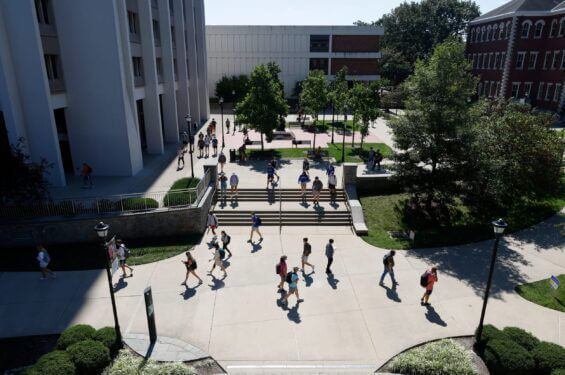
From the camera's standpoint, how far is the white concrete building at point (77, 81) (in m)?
19.0

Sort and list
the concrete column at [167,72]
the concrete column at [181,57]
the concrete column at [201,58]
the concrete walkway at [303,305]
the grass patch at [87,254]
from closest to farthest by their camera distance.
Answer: the concrete walkway at [303,305] < the grass patch at [87,254] < the concrete column at [167,72] < the concrete column at [181,57] < the concrete column at [201,58]

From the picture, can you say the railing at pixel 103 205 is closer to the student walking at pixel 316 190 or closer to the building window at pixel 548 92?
the student walking at pixel 316 190

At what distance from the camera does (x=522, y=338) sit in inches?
406

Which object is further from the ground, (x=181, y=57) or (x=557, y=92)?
(x=181, y=57)

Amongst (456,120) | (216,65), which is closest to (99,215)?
(456,120)

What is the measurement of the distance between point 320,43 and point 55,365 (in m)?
58.0

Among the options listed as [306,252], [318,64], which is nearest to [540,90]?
[318,64]

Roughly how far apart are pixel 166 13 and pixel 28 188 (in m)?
20.8

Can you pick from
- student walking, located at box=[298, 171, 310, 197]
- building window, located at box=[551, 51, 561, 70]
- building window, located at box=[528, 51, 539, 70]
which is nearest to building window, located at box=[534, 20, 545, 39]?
building window, located at box=[528, 51, 539, 70]

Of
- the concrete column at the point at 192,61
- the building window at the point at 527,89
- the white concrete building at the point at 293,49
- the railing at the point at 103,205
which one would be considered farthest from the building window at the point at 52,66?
the building window at the point at 527,89

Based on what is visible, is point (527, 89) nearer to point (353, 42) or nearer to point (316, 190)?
point (353, 42)

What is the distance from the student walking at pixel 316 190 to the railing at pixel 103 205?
5824 mm

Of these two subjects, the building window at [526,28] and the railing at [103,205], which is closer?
the railing at [103,205]

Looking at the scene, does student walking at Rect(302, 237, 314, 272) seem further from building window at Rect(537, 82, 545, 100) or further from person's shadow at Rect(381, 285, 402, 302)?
building window at Rect(537, 82, 545, 100)
